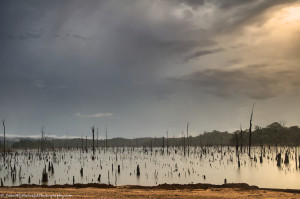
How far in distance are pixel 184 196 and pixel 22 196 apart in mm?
7858

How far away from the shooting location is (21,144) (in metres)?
163

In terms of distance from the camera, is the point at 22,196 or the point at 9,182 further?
the point at 9,182

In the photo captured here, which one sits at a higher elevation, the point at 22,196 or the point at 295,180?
the point at 22,196

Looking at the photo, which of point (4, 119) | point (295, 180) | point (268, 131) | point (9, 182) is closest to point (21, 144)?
point (4, 119)

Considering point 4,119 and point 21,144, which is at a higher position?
point 4,119

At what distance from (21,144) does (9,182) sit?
5582 inches

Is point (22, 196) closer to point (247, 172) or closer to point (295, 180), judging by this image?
point (295, 180)

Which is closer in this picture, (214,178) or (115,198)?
(115,198)

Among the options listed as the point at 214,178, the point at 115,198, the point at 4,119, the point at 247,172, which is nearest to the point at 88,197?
the point at 115,198

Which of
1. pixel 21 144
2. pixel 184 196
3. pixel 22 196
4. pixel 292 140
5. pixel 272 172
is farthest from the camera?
pixel 21 144

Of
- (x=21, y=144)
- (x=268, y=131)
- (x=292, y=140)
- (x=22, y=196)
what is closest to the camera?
(x=22, y=196)

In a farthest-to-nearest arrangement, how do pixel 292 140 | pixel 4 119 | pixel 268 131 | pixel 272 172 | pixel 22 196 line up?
pixel 268 131
pixel 292 140
pixel 4 119
pixel 272 172
pixel 22 196

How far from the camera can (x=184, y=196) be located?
634 inches

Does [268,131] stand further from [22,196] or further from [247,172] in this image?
[22,196]
